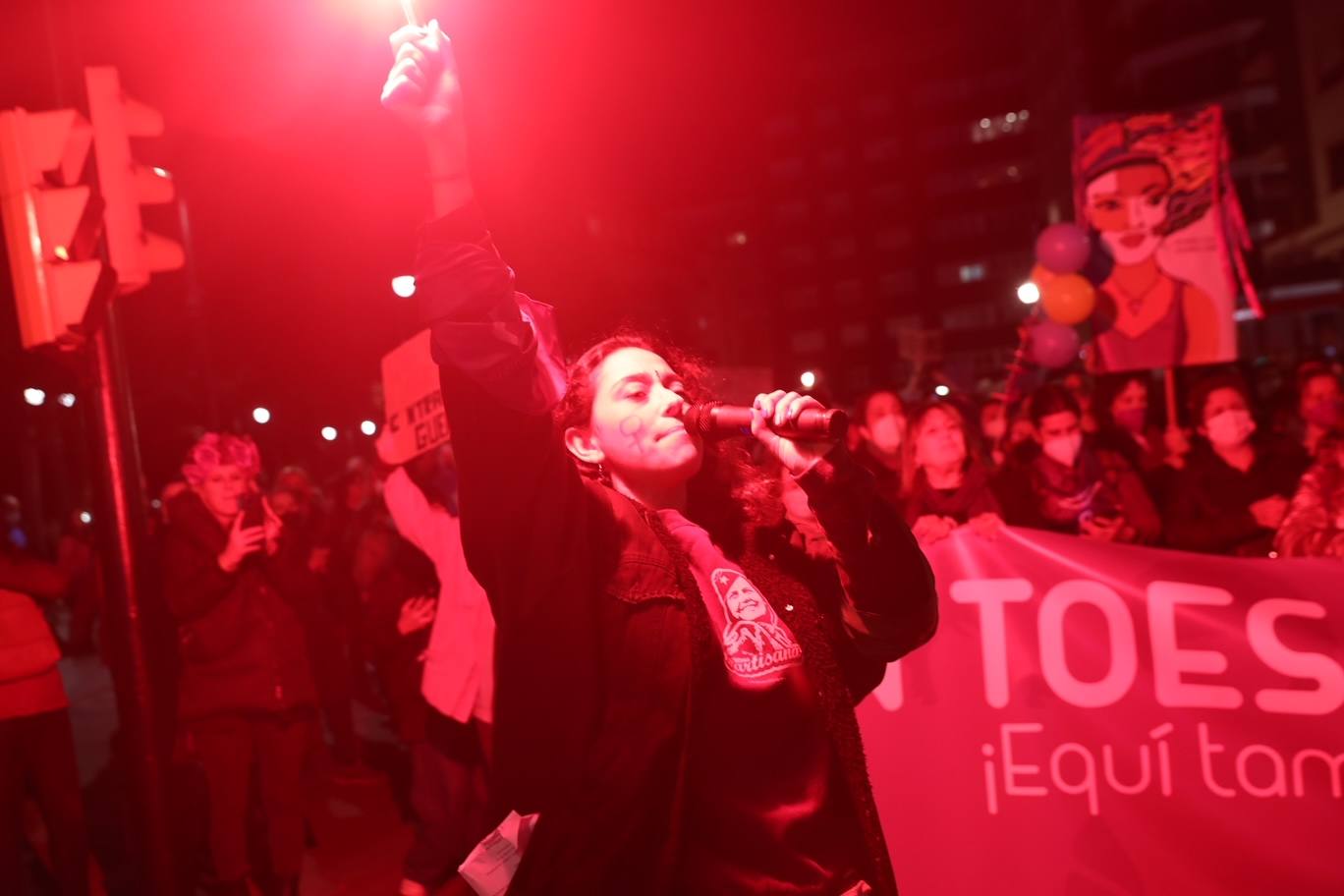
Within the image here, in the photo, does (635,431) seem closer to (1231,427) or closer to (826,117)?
(1231,427)

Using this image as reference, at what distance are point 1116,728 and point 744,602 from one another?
97.2 inches

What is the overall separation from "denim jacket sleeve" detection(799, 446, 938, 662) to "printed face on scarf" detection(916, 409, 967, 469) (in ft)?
11.2

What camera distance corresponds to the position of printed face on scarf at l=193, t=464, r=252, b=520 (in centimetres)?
559

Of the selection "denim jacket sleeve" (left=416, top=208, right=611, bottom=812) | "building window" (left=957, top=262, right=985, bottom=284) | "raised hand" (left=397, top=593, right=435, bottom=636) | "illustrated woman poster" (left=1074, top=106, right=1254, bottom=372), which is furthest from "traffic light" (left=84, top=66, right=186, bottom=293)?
"building window" (left=957, top=262, right=985, bottom=284)

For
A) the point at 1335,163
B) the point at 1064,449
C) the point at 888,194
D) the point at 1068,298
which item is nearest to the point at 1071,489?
the point at 1064,449

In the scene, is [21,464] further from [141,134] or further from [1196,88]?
[1196,88]

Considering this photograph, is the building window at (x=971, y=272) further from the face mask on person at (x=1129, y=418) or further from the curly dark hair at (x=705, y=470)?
the curly dark hair at (x=705, y=470)

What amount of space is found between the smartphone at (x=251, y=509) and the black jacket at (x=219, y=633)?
15 centimetres

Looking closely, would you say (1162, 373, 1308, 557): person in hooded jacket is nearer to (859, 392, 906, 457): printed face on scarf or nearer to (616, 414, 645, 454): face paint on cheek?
(859, 392, 906, 457): printed face on scarf

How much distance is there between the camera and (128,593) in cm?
495

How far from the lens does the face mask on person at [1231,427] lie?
19.6 feet

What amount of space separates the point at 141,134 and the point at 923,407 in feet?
12.2

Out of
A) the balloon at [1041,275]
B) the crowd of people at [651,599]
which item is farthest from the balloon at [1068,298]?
the crowd of people at [651,599]

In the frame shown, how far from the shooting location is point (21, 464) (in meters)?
28.4
